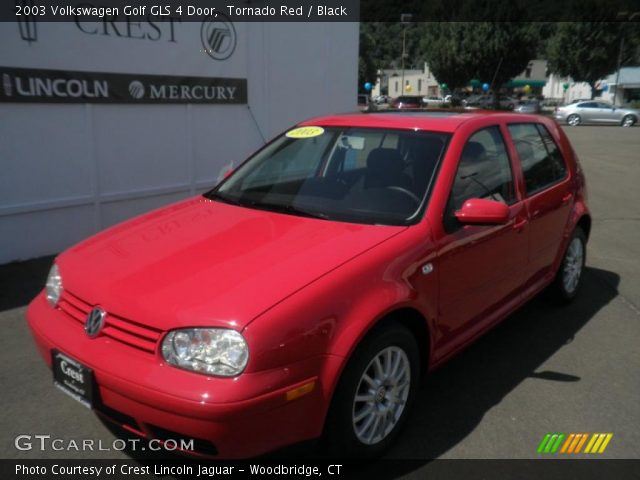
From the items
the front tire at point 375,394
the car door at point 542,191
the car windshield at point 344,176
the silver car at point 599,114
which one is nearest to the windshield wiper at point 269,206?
the car windshield at point 344,176

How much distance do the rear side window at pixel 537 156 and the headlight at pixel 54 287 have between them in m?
2.97

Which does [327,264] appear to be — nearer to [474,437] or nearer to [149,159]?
[474,437]

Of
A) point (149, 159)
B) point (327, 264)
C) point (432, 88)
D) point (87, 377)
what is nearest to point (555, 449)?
point (327, 264)

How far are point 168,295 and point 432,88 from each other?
95.4m

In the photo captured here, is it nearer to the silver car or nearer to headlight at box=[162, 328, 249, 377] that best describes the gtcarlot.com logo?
headlight at box=[162, 328, 249, 377]

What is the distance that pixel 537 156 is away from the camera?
4.18 metres

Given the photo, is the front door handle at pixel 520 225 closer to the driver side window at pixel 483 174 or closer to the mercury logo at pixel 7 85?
the driver side window at pixel 483 174

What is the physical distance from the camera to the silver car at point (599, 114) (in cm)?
3225

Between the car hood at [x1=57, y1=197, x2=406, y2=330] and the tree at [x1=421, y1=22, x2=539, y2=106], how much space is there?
4465 centimetres

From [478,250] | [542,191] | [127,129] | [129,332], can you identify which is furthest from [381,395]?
[127,129]

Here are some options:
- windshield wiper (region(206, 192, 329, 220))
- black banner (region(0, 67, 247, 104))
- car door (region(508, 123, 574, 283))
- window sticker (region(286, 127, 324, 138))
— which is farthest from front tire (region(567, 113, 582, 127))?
windshield wiper (region(206, 192, 329, 220))

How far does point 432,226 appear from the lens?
9.53 ft

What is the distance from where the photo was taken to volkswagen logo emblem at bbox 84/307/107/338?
7.79ft

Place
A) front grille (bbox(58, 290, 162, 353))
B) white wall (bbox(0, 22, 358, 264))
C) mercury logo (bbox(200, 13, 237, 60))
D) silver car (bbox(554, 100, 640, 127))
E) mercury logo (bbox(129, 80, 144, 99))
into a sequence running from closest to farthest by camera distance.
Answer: front grille (bbox(58, 290, 162, 353)) → white wall (bbox(0, 22, 358, 264)) → mercury logo (bbox(129, 80, 144, 99)) → mercury logo (bbox(200, 13, 237, 60)) → silver car (bbox(554, 100, 640, 127))
